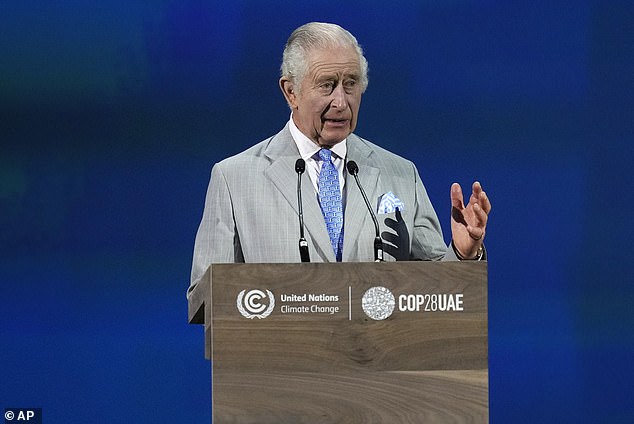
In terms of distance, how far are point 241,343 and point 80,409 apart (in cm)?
190

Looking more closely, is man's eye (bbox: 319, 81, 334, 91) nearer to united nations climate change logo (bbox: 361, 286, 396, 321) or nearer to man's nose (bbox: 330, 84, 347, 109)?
man's nose (bbox: 330, 84, 347, 109)

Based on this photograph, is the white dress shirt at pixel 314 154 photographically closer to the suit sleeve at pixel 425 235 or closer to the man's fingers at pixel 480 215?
the suit sleeve at pixel 425 235

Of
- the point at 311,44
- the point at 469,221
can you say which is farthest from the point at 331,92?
the point at 469,221

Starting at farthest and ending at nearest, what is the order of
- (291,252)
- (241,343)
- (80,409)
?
(80,409)
(291,252)
(241,343)

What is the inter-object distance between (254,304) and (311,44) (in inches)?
39.3

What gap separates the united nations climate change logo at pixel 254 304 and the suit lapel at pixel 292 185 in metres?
0.62

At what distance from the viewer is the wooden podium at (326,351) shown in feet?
8.48

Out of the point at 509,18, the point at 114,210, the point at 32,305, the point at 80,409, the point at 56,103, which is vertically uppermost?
the point at 509,18

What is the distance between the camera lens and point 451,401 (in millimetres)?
2604

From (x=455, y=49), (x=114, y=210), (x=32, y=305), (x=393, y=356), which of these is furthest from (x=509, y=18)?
(x=393, y=356)

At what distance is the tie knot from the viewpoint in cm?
341

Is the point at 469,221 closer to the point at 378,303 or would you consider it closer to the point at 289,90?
the point at 378,303

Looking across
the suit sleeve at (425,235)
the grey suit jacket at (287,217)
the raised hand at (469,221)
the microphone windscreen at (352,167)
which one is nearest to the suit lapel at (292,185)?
the grey suit jacket at (287,217)

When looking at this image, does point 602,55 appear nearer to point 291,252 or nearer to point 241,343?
point 291,252
